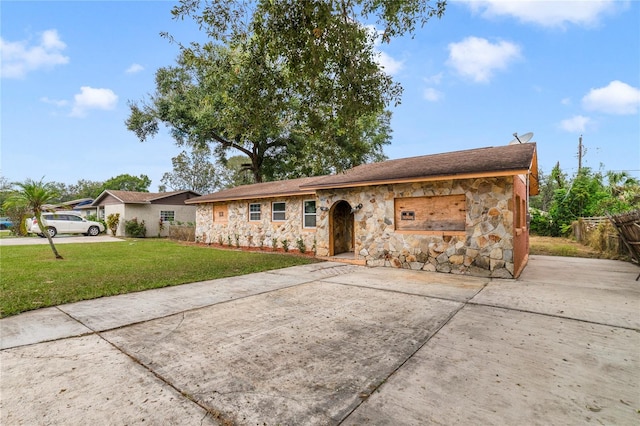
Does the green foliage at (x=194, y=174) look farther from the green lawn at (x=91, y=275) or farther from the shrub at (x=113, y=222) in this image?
the green lawn at (x=91, y=275)

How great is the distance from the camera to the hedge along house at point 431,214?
24.4ft

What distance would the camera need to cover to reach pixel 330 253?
11141 millimetres

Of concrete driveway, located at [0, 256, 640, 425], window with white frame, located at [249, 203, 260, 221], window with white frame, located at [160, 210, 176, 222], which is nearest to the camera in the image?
concrete driveway, located at [0, 256, 640, 425]

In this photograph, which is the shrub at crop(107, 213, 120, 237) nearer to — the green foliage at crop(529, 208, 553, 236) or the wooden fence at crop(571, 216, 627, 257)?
the wooden fence at crop(571, 216, 627, 257)

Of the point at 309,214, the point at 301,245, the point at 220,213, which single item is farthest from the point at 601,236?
the point at 220,213

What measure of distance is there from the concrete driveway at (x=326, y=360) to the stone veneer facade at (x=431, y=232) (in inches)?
78.4

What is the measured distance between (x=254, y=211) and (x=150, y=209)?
1278 centimetres

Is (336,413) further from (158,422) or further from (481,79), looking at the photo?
(481,79)

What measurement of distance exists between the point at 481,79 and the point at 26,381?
1849cm

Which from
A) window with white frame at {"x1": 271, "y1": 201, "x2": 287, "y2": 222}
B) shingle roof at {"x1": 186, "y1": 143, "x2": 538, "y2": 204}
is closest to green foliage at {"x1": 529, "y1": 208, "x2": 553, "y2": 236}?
shingle roof at {"x1": 186, "y1": 143, "x2": 538, "y2": 204}

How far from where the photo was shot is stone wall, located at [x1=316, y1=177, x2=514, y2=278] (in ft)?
24.3

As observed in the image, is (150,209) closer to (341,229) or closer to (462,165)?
(341,229)

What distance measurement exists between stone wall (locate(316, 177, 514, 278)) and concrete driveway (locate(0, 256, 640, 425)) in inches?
78.2

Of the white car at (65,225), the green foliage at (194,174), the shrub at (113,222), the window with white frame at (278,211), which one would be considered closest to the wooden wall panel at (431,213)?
the window with white frame at (278,211)
